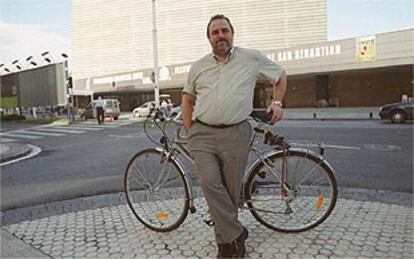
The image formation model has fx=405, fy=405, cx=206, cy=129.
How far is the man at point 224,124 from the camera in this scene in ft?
10.3

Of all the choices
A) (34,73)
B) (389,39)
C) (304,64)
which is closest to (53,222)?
(389,39)

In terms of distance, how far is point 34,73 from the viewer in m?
39.8

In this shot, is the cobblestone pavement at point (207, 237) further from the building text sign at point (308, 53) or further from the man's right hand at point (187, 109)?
the building text sign at point (308, 53)

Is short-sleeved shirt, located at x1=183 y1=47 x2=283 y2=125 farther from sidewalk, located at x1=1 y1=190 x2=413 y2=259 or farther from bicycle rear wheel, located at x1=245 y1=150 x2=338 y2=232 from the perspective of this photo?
sidewalk, located at x1=1 y1=190 x2=413 y2=259

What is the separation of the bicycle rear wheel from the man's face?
1080mm

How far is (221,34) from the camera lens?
3.12 meters

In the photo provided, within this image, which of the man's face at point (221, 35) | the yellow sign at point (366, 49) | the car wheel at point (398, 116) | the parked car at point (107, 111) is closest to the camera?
the man's face at point (221, 35)

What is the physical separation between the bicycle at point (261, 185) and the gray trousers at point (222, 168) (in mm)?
325

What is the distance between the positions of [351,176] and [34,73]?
1536 inches

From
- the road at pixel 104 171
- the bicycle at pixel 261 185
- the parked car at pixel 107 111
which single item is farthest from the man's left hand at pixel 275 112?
the parked car at pixel 107 111

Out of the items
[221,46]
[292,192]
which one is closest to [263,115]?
[221,46]

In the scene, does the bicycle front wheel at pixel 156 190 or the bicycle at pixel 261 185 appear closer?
the bicycle at pixel 261 185

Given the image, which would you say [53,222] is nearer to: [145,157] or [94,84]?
[145,157]

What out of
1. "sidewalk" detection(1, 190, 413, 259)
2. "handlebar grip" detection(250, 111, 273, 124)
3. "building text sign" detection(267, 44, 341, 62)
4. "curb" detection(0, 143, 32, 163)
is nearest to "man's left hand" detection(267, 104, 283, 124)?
"handlebar grip" detection(250, 111, 273, 124)
